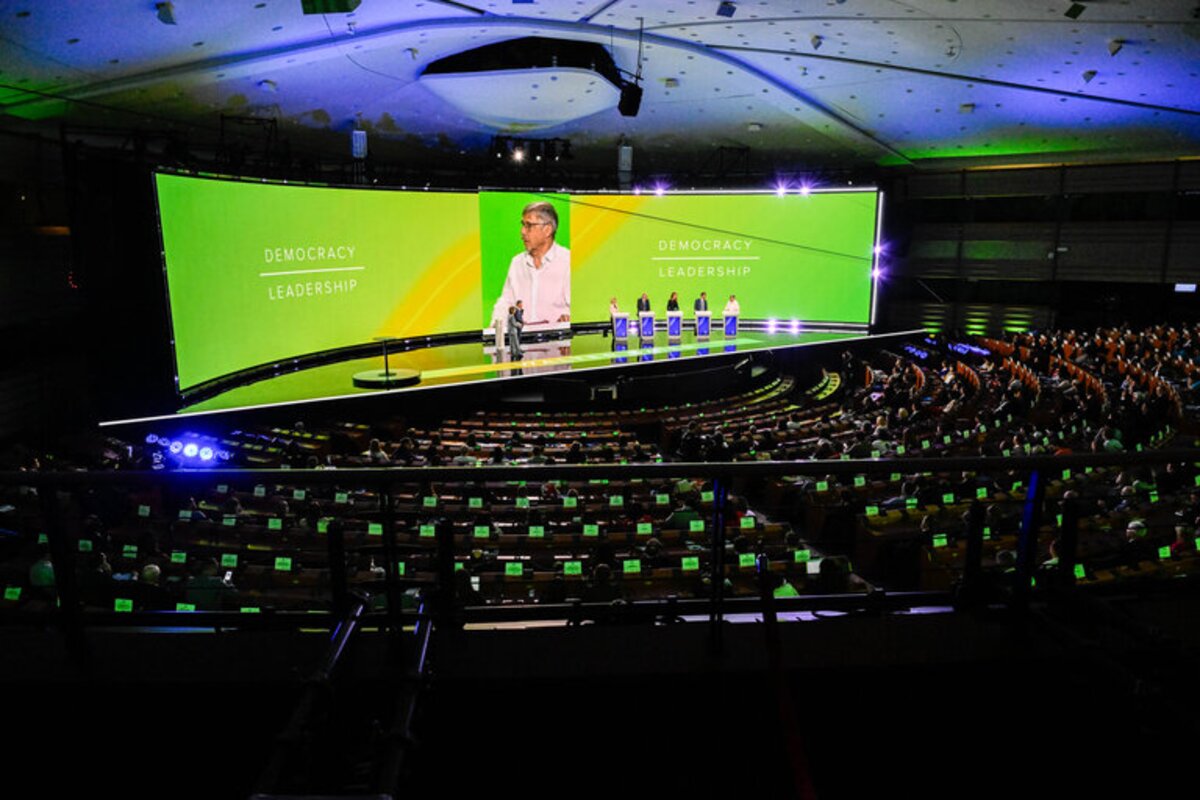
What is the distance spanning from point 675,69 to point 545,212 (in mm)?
5080

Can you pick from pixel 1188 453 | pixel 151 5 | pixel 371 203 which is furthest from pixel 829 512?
pixel 371 203

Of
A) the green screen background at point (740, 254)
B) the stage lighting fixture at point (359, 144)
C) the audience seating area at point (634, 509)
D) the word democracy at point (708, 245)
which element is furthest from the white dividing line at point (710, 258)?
the stage lighting fixture at point (359, 144)

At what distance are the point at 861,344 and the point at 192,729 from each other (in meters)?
19.5

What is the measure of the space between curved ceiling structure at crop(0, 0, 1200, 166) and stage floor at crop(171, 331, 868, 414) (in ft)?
14.7

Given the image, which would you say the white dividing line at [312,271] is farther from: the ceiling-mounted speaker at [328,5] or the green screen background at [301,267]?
the ceiling-mounted speaker at [328,5]

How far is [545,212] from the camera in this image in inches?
719

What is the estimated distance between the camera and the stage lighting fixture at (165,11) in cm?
866

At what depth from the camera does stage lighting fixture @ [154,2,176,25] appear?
8.66m

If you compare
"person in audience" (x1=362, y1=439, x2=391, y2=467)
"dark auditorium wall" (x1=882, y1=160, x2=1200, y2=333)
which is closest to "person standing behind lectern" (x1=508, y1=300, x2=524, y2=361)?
"person in audience" (x1=362, y1=439, x2=391, y2=467)

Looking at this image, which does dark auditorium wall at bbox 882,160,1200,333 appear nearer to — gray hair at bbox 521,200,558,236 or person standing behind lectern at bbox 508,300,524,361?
gray hair at bbox 521,200,558,236

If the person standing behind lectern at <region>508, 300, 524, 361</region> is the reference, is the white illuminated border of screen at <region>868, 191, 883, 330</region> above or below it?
above

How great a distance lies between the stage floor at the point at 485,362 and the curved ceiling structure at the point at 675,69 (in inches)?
177

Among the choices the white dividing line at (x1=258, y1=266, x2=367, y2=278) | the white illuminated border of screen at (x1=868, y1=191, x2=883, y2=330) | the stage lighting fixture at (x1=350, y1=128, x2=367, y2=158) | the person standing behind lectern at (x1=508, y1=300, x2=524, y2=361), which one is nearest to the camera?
the white dividing line at (x1=258, y1=266, x2=367, y2=278)

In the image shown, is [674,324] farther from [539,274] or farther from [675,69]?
[675,69]
